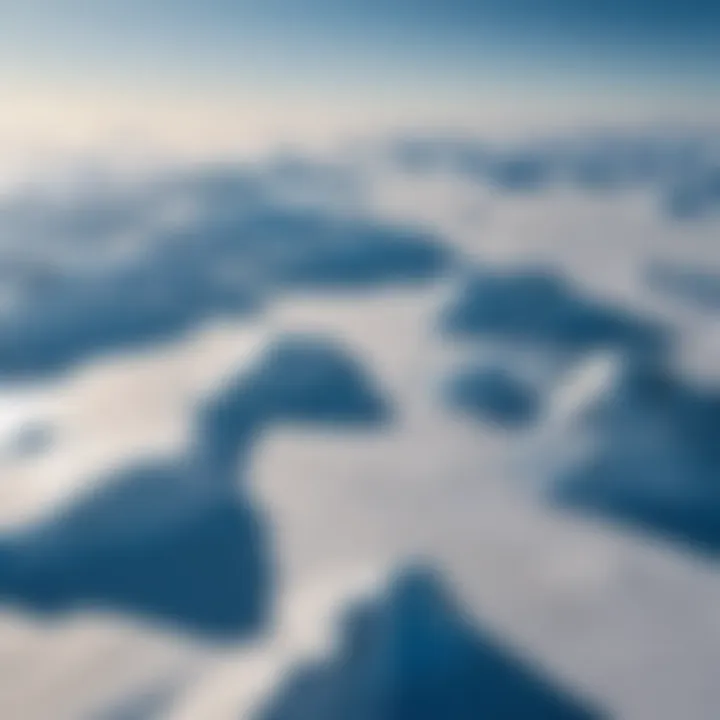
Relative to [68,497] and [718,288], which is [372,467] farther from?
[718,288]

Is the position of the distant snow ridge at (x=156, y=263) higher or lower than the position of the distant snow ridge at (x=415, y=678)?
lower

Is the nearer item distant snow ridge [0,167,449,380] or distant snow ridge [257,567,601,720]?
distant snow ridge [257,567,601,720]

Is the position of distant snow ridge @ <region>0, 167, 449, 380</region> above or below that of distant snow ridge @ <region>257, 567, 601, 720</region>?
below

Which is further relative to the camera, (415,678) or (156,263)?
(156,263)

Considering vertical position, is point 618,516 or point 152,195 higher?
point 618,516

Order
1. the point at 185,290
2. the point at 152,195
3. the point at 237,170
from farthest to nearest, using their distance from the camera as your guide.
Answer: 1. the point at 237,170
2. the point at 152,195
3. the point at 185,290

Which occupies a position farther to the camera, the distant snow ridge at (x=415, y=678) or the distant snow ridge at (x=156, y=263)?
the distant snow ridge at (x=156, y=263)

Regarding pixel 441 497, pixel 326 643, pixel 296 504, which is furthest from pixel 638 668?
pixel 296 504

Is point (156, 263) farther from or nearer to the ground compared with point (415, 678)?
nearer to the ground
